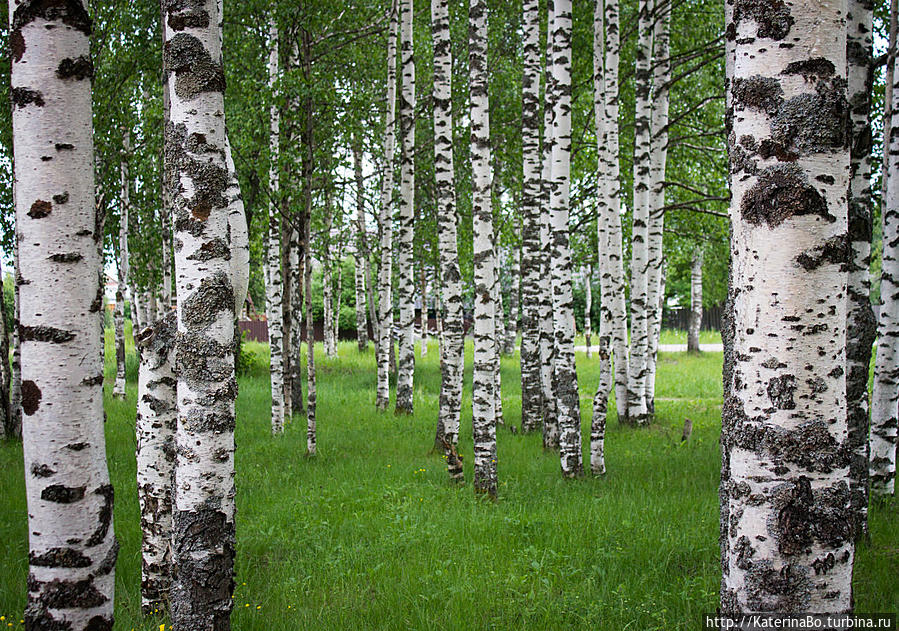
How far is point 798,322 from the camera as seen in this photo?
2.16 m

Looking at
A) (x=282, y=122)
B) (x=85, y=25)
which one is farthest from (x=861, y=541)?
(x=282, y=122)

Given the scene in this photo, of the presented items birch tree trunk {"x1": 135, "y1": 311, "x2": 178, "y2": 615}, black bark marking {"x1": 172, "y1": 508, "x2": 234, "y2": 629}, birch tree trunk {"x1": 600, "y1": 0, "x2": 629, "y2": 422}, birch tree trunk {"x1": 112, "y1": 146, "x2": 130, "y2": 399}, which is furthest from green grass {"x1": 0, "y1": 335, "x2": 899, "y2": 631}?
birch tree trunk {"x1": 112, "y1": 146, "x2": 130, "y2": 399}

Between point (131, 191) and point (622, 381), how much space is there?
12.1 metres

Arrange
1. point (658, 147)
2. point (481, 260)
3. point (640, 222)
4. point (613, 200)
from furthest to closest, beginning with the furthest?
point (658, 147)
point (640, 222)
point (613, 200)
point (481, 260)

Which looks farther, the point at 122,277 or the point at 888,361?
the point at 122,277

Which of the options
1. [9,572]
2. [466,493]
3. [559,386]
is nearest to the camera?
[9,572]

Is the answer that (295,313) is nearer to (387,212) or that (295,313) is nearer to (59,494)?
(387,212)

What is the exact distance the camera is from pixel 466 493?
722cm

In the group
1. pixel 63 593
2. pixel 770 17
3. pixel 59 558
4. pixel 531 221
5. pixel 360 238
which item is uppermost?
pixel 360 238

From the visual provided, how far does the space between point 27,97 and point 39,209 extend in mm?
527

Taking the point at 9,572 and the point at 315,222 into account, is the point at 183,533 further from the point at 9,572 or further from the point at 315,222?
the point at 315,222

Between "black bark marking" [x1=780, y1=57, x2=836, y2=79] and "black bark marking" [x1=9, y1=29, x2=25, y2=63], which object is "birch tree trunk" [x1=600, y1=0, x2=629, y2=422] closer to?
"black bark marking" [x1=780, y1=57, x2=836, y2=79]

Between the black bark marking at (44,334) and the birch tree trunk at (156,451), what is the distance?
33.1 inches

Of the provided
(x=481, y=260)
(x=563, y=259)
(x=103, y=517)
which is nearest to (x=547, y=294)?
(x=563, y=259)
